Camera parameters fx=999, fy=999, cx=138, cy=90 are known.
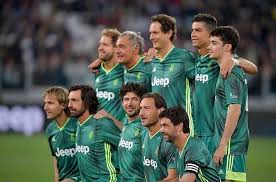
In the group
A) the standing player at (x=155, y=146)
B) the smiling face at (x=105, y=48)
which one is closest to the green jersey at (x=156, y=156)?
the standing player at (x=155, y=146)

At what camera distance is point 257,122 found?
22.9 metres

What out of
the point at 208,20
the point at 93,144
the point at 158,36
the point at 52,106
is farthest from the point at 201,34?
the point at 52,106

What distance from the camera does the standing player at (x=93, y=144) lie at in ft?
39.2

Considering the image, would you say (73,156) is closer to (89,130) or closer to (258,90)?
(89,130)

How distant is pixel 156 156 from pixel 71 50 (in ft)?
43.6

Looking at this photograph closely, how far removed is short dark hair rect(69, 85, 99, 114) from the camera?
467 inches

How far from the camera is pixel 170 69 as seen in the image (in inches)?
456

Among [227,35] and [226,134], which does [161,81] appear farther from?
[226,134]

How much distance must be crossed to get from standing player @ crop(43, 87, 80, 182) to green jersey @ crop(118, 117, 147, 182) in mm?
1243

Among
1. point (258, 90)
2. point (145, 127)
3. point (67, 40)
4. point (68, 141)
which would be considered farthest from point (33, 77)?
point (145, 127)

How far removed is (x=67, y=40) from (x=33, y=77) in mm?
2003

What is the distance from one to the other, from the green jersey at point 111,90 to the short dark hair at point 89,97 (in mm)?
415

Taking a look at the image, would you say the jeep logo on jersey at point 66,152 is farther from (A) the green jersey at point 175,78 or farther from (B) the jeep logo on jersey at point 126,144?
(A) the green jersey at point 175,78

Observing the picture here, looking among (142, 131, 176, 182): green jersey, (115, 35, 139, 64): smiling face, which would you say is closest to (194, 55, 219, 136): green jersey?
(142, 131, 176, 182): green jersey
